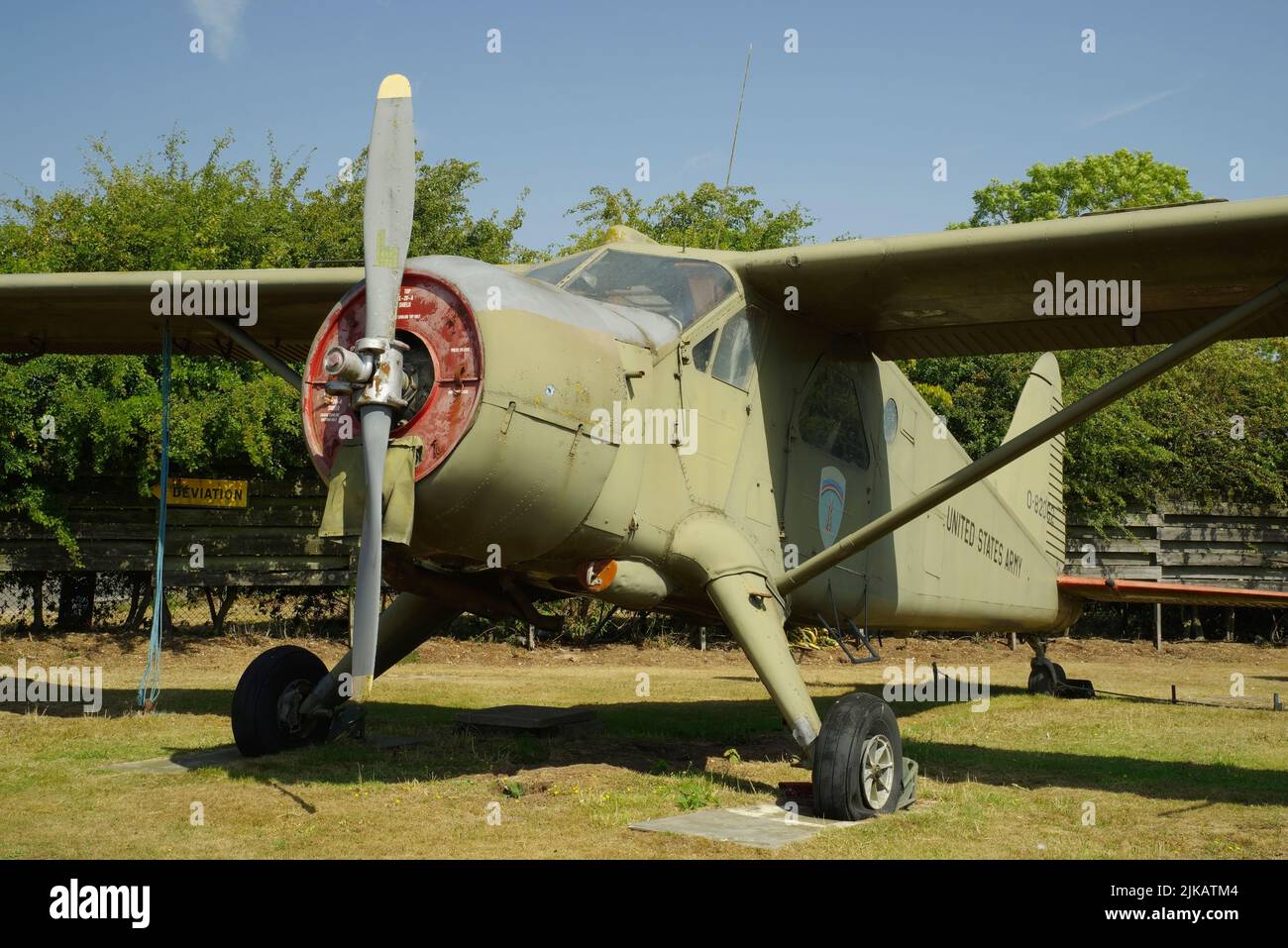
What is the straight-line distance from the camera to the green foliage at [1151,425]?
2180cm

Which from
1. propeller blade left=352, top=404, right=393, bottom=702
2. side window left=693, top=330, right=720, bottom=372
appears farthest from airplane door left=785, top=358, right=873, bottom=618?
propeller blade left=352, top=404, right=393, bottom=702

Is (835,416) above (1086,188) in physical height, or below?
below

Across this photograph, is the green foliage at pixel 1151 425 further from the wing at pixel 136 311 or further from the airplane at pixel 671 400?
the wing at pixel 136 311

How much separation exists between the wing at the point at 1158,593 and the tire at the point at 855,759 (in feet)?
24.4

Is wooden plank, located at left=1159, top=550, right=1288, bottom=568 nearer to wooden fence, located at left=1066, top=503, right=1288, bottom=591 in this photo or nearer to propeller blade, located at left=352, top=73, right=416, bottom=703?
wooden fence, located at left=1066, top=503, right=1288, bottom=591

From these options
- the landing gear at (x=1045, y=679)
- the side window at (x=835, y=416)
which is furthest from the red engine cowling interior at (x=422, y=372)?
the landing gear at (x=1045, y=679)

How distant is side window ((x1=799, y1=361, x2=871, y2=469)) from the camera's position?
29.2 ft

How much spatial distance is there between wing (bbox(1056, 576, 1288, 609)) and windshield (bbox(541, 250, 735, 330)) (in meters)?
7.76

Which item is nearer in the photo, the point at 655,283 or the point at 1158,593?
the point at 655,283

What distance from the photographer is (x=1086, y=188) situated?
142 ft

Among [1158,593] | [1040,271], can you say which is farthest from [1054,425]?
[1158,593]

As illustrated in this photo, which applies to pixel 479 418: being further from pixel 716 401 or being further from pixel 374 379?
pixel 716 401

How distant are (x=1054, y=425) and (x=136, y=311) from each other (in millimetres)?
7780
